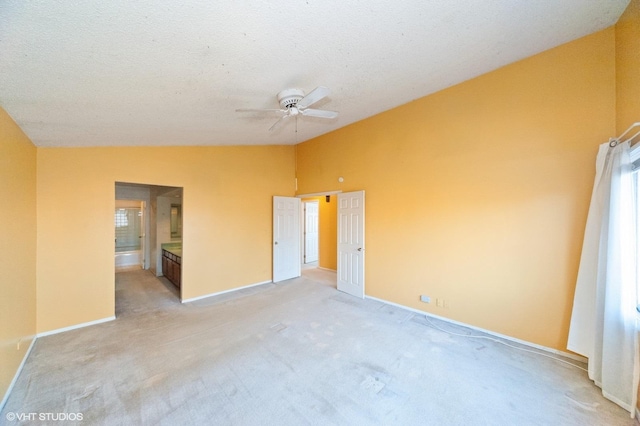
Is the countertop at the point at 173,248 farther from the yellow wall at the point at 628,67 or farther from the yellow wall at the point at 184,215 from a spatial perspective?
the yellow wall at the point at 628,67

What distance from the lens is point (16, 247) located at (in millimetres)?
2236

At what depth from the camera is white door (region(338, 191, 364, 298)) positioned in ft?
14.2

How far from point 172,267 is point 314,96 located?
195 inches

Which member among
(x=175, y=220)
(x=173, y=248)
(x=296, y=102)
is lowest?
(x=173, y=248)

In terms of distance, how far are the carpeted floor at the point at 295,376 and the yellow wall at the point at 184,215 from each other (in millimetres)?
557

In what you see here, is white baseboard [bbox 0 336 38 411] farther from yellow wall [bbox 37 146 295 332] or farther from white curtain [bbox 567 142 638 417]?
white curtain [bbox 567 142 638 417]

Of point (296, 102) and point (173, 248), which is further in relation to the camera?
point (173, 248)

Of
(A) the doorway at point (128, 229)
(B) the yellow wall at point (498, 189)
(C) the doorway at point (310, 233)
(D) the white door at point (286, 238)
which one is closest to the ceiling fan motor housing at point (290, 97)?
(B) the yellow wall at point (498, 189)

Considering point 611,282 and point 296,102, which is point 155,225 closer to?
point 296,102

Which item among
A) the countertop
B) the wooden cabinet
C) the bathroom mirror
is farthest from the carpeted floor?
the bathroom mirror

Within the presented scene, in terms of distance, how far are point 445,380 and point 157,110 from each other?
3848 millimetres

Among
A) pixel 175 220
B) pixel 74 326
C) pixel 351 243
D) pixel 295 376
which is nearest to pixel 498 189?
pixel 351 243

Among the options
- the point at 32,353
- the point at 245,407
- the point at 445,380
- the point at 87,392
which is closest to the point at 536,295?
the point at 445,380

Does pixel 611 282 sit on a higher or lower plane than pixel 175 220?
lower
